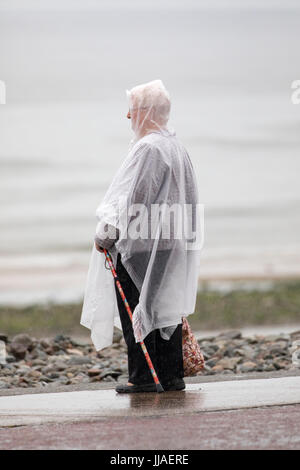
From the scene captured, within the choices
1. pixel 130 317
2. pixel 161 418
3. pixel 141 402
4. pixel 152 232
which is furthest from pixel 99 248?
pixel 161 418

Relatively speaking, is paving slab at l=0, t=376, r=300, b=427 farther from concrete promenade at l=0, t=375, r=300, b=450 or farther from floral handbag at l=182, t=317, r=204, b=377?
floral handbag at l=182, t=317, r=204, b=377

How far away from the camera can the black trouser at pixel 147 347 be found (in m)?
6.11

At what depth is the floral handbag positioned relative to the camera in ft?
20.6

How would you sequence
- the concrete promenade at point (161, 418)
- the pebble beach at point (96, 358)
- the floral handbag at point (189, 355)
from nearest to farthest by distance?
the concrete promenade at point (161, 418), the floral handbag at point (189, 355), the pebble beach at point (96, 358)

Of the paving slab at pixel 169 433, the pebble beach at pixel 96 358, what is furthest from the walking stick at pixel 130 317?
the pebble beach at pixel 96 358

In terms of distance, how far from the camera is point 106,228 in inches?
241

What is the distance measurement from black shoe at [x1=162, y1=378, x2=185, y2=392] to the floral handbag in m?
0.07

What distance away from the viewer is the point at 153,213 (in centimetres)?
603

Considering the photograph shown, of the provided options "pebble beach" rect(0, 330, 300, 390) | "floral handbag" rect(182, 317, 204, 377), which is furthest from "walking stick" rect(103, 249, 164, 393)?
"pebble beach" rect(0, 330, 300, 390)

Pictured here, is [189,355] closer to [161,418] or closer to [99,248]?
[99,248]

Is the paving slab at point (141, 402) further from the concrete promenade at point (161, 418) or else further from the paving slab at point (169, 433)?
the paving slab at point (169, 433)

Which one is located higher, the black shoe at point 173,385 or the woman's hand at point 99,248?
the woman's hand at point 99,248

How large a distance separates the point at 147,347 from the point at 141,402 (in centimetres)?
44
